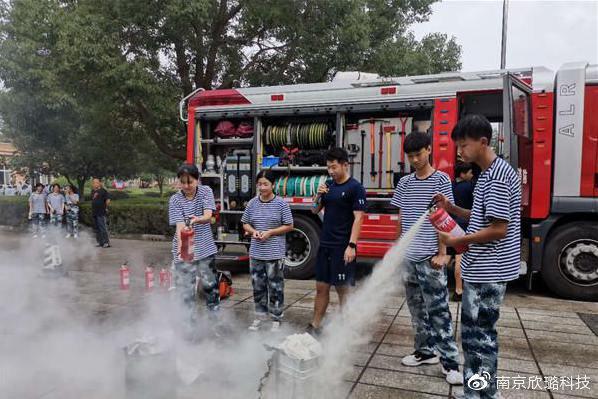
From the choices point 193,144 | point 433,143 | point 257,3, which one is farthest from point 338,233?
point 257,3

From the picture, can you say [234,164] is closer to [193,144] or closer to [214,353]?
[193,144]

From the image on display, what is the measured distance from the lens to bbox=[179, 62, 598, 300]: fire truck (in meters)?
6.09

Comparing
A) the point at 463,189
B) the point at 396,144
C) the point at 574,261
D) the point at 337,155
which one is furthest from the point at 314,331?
the point at 574,261

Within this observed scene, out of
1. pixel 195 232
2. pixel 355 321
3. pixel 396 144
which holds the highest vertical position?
pixel 396 144

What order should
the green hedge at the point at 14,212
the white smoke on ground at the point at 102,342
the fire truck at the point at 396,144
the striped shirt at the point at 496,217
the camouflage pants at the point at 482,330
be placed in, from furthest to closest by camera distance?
the green hedge at the point at 14,212 < the fire truck at the point at 396,144 < the white smoke on ground at the point at 102,342 < the camouflage pants at the point at 482,330 < the striped shirt at the point at 496,217

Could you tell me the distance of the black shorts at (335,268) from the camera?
14.2 feet

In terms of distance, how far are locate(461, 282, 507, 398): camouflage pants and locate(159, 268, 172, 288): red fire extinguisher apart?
488 centimetres

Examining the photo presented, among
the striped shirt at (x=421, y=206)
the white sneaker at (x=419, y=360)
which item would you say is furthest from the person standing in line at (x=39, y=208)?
the striped shirt at (x=421, y=206)

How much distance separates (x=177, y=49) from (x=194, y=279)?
8.79 m

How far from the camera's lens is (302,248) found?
25.6 ft

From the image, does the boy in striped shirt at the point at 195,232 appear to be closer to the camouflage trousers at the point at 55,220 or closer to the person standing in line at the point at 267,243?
the person standing in line at the point at 267,243

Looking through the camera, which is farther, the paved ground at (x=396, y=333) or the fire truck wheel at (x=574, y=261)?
the fire truck wheel at (x=574, y=261)

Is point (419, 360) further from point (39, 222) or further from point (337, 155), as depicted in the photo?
point (39, 222)

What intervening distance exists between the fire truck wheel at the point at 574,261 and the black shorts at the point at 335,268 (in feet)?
11.5
